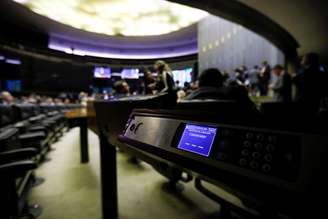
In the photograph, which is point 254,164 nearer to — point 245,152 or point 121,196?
point 245,152

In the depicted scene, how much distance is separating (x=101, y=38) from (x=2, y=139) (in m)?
0.88

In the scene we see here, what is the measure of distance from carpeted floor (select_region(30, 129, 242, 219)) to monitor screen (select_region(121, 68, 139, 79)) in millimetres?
1072

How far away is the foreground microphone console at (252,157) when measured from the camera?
0.82ft

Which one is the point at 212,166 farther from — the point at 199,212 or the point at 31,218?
the point at 199,212

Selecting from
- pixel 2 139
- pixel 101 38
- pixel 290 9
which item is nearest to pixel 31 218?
pixel 2 139

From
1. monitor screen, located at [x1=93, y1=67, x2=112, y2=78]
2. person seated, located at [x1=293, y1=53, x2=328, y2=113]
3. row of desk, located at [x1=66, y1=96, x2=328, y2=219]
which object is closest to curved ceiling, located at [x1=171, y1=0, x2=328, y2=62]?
person seated, located at [x1=293, y1=53, x2=328, y2=113]

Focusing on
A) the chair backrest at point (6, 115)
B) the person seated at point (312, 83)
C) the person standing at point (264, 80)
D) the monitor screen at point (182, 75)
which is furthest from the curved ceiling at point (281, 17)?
the chair backrest at point (6, 115)

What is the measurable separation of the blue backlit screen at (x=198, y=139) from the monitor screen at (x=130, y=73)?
0.63m

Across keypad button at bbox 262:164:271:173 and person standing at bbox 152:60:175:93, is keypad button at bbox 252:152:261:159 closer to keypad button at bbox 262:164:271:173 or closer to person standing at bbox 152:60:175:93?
keypad button at bbox 262:164:271:173

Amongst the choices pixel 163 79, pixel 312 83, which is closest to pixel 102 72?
pixel 163 79

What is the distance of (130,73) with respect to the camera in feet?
3.36

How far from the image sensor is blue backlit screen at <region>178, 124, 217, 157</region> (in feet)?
1.26

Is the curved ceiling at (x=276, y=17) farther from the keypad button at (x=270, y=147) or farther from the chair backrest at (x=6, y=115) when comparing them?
the keypad button at (x=270, y=147)

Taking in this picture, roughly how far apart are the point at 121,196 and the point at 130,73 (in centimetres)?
126
